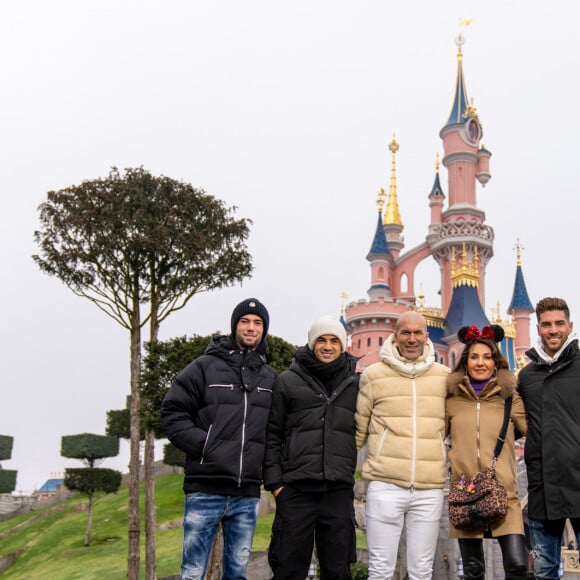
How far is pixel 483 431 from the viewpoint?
18.4 ft

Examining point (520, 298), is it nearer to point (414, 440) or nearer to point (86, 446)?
point (86, 446)

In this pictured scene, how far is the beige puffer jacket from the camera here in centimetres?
559

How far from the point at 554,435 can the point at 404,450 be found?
45.0 inches

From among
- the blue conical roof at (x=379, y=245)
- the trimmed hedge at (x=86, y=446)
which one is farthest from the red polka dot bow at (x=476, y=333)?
the blue conical roof at (x=379, y=245)

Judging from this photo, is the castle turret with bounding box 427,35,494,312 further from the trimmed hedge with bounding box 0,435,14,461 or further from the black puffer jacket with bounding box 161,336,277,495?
the black puffer jacket with bounding box 161,336,277,495

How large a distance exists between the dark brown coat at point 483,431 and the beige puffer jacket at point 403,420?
108 millimetres

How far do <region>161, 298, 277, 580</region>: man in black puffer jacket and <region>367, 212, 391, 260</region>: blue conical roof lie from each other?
43.8 m

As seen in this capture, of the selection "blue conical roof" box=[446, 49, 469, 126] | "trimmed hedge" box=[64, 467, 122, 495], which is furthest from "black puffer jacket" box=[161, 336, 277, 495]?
"blue conical roof" box=[446, 49, 469, 126]

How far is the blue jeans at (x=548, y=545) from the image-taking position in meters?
5.61

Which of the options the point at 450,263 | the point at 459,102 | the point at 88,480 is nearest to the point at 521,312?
the point at 450,263

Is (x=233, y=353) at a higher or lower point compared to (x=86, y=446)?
higher

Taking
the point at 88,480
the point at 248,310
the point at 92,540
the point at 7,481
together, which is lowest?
the point at 92,540

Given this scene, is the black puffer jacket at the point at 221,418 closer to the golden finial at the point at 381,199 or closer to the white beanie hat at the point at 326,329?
the white beanie hat at the point at 326,329

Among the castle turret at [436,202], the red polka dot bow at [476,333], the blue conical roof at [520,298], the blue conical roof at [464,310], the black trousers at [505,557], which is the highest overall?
the castle turret at [436,202]
